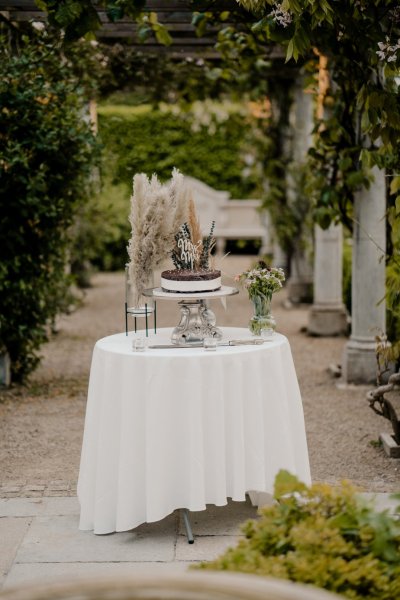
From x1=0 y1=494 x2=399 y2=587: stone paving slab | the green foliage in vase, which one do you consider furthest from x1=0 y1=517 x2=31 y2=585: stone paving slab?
the green foliage in vase

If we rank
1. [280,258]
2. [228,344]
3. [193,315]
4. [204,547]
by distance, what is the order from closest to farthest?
1. [204,547]
2. [228,344]
3. [193,315]
4. [280,258]

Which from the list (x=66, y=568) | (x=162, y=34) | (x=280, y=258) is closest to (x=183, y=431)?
(x=66, y=568)

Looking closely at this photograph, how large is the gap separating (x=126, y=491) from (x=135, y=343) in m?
0.70

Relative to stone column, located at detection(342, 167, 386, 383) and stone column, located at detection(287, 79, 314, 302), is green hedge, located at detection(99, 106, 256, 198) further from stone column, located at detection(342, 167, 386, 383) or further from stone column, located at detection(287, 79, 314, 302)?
stone column, located at detection(342, 167, 386, 383)

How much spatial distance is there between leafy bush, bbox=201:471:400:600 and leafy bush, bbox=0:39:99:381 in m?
5.04

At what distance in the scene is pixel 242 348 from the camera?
461 cm

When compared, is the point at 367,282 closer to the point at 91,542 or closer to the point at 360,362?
the point at 360,362

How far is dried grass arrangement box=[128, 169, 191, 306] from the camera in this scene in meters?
4.77

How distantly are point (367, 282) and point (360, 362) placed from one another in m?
0.70

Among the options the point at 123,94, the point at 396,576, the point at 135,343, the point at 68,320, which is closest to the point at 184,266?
the point at 135,343

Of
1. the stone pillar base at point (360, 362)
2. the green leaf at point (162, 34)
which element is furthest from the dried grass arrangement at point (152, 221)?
the stone pillar base at point (360, 362)

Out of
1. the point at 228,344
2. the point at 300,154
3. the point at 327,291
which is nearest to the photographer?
the point at 228,344

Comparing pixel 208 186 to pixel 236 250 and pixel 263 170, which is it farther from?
pixel 263 170

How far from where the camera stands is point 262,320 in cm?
492
